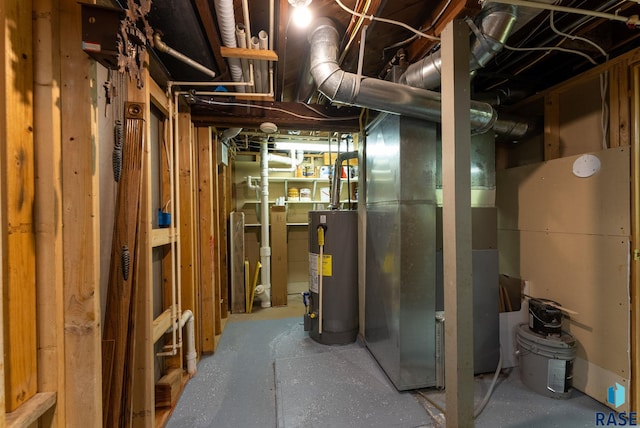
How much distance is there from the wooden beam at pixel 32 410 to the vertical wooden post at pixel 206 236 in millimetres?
1463

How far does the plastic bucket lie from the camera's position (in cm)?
170

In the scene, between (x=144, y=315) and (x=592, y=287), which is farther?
(x=592, y=287)

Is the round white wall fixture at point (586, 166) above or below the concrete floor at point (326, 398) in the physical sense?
above

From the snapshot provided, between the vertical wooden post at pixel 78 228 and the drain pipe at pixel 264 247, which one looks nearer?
the vertical wooden post at pixel 78 228

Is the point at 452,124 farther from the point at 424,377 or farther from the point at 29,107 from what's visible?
the point at 424,377

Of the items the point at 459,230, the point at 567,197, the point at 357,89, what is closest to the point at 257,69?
the point at 357,89

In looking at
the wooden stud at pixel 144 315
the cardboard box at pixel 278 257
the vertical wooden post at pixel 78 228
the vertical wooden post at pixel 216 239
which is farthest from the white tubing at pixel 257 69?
the cardboard box at pixel 278 257

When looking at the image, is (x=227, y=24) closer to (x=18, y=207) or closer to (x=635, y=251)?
(x=18, y=207)

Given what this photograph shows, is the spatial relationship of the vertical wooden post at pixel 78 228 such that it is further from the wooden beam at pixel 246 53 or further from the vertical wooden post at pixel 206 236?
the vertical wooden post at pixel 206 236

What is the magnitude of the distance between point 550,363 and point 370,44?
8.17ft

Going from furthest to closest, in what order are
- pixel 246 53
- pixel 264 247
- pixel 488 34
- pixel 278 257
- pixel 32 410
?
pixel 278 257, pixel 264 247, pixel 246 53, pixel 488 34, pixel 32 410

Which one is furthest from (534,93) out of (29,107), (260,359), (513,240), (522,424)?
(260,359)

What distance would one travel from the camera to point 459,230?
1.08m

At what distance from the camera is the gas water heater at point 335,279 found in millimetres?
2480
